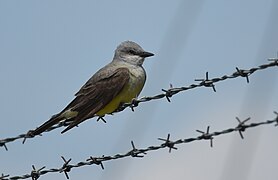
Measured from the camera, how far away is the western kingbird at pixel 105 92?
826 centimetres

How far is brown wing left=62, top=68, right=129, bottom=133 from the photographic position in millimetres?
8289

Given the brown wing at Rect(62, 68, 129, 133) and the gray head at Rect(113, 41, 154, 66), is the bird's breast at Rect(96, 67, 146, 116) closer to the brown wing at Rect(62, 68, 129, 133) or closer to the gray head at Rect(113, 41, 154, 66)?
the brown wing at Rect(62, 68, 129, 133)

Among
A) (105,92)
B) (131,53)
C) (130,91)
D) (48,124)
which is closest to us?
(48,124)

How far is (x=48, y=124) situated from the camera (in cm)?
765

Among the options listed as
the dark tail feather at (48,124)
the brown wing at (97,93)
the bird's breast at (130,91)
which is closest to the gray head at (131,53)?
the bird's breast at (130,91)

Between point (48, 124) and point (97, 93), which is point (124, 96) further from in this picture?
point (48, 124)

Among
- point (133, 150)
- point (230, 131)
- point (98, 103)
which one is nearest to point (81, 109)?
point (98, 103)

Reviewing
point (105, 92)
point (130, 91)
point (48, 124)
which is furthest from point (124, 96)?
point (48, 124)

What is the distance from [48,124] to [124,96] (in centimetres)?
128

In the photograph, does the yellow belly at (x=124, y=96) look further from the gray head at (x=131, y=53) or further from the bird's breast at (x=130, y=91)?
the gray head at (x=131, y=53)

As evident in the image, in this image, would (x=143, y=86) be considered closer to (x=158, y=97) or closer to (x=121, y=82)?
(x=121, y=82)

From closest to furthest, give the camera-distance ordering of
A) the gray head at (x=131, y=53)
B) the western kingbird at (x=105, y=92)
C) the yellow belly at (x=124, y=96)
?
the western kingbird at (x=105, y=92) → the yellow belly at (x=124, y=96) → the gray head at (x=131, y=53)

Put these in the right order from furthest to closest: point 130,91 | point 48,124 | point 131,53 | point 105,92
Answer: point 131,53 < point 130,91 < point 105,92 < point 48,124

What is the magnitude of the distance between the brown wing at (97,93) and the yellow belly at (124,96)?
67 mm
